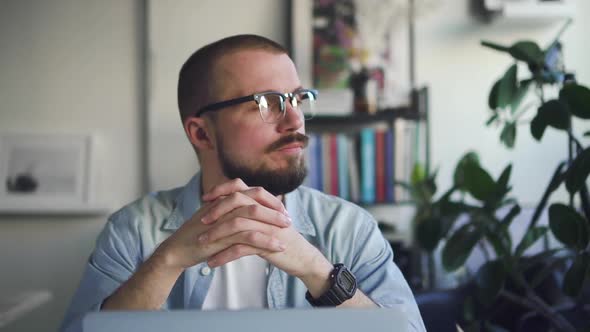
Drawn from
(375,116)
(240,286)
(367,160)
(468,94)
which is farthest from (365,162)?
(240,286)

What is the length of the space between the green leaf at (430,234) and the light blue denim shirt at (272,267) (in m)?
0.60

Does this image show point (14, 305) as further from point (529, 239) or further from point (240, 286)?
point (529, 239)

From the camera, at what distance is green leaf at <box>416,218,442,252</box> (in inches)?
71.9

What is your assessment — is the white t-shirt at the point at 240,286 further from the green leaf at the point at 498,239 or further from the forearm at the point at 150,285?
the green leaf at the point at 498,239

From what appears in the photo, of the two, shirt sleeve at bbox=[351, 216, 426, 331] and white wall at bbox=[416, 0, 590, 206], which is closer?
shirt sleeve at bbox=[351, 216, 426, 331]

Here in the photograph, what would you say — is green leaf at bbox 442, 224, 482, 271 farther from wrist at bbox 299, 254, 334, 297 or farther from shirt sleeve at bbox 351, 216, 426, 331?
wrist at bbox 299, 254, 334, 297

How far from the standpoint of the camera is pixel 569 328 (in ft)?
4.87

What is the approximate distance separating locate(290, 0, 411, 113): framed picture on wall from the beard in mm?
1202

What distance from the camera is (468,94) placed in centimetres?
266

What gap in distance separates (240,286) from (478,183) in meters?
0.84

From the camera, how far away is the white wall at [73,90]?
2486mm

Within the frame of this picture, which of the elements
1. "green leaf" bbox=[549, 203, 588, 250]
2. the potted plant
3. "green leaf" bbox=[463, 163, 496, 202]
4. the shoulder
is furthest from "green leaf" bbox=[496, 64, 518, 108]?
the shoulder

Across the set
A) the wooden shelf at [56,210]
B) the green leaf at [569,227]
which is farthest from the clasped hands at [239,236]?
the wooden shelf at [56,210]

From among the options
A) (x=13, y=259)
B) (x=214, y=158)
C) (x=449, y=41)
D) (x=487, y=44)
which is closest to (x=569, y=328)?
(x=487, y=44)
